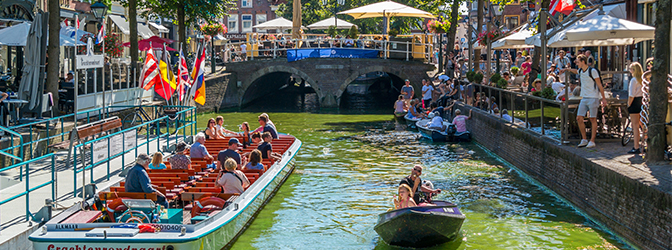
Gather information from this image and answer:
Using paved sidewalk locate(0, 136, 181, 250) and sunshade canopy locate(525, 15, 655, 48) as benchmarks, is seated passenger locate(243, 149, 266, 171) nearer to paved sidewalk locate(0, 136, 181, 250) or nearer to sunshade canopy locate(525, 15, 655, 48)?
paved sidewalk locate(0, 136, 181, 250)

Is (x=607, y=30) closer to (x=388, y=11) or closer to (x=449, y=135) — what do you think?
(x=449, y=135)

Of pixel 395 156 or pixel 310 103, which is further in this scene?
pixel 310 103

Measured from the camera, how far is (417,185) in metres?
10.8

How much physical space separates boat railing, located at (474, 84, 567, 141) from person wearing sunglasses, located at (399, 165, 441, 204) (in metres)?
3.98

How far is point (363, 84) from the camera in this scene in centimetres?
5009

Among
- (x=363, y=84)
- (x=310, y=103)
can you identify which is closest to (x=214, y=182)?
(x=310, y=103)

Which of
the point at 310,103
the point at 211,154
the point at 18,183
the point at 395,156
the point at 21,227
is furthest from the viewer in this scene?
the point at 310,103

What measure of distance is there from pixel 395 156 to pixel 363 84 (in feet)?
102

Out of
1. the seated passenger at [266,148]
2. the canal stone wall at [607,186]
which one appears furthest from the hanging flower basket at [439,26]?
the seated passenger at [266,148]

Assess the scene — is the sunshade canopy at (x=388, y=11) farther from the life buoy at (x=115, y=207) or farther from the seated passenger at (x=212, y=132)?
the life buoy at (x=115, y=207)

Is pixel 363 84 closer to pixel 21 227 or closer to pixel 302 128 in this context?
pixel 302 128

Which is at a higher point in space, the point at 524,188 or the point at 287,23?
the point at 287,23

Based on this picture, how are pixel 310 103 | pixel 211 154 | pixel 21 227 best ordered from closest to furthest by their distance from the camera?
pixel 21 227 < pixel 211 154 < pixel 310 103

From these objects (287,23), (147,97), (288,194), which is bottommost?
(288,194)
